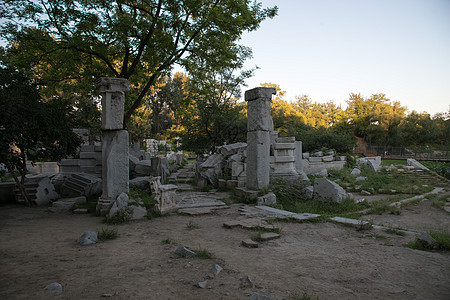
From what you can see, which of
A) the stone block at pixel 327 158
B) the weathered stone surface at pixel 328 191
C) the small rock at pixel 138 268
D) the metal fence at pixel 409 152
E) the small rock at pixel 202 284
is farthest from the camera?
the metal fence at pixel 409 152

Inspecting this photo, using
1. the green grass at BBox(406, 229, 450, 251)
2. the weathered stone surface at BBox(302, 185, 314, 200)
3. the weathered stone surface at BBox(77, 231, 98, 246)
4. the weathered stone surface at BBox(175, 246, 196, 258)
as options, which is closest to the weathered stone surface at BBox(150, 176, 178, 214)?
the weathered stone surface at BBox(77, 231, 98, 246)

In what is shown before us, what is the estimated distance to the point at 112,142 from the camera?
22.7 feet

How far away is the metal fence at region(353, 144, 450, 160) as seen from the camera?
86.9 feet

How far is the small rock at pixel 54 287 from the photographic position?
2.94 metres

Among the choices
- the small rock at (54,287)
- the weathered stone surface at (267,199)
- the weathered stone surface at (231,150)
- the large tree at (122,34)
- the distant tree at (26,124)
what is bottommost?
the small rock at (54,287)

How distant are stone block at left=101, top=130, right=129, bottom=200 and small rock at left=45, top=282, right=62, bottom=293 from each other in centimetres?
404

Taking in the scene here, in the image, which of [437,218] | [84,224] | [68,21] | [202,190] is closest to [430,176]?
[437,218]

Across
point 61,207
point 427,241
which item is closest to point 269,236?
point 427,241

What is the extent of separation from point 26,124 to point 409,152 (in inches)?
1380

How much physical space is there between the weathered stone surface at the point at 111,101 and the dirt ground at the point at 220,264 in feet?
8.28

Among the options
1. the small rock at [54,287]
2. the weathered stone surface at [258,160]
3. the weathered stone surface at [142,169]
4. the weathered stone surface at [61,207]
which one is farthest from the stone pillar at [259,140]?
the small rock at [54,287]

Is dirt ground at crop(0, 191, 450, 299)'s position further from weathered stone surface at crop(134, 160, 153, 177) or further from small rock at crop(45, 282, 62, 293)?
weathered stone surface at crop(134, 160, 153, 177)

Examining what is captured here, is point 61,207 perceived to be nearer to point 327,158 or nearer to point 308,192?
point 308,192

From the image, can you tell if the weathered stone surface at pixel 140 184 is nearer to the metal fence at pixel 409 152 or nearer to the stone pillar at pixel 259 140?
the stone pillar at pixel 259 140
